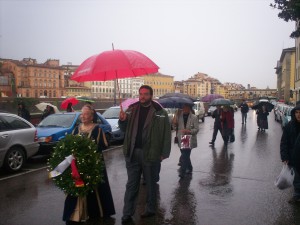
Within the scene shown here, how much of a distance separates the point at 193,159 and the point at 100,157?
19.1ft

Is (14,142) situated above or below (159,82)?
below

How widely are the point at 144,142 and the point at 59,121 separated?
724 cm

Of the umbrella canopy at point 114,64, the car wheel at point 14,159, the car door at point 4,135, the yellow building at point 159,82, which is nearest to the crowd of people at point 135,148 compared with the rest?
the umbrella canopy at point 114,64

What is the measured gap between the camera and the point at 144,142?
477cm

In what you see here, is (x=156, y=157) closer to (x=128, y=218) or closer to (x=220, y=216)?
(x=128, y=218)

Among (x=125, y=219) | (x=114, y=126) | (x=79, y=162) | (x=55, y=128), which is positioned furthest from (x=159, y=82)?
(x=79, y=162)

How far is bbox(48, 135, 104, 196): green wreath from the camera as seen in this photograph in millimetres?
4480

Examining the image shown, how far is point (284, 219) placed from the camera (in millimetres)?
4949

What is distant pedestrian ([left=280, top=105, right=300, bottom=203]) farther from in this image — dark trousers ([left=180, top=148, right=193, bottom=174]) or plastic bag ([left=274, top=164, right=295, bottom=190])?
dark trousers ([left=180, top=148, right=193, bottom=174])

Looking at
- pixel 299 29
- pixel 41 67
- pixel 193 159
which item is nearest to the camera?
pixel 193 159

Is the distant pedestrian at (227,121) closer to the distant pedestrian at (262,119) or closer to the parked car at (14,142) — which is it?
the distant pedestrian at (262,119)

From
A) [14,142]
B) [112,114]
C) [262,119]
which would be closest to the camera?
[14,142]

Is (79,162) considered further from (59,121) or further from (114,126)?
(114,126)

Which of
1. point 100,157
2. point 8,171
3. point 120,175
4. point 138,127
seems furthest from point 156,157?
point 8,171
